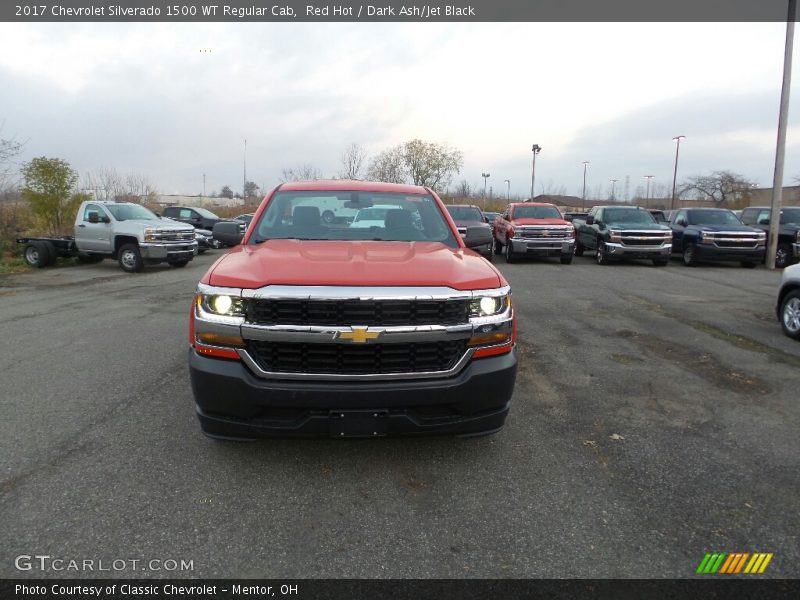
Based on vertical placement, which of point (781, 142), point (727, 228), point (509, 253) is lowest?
point (509, 253)

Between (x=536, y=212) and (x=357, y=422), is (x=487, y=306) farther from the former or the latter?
(x=536, y=212)

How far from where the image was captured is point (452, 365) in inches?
119

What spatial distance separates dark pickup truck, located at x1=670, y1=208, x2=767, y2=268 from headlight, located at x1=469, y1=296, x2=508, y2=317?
16.1 meters

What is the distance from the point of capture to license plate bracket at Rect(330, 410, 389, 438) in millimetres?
2875

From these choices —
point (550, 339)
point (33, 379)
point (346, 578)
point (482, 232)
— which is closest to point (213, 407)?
point (346, 578)

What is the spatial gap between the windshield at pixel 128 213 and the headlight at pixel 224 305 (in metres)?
13.9

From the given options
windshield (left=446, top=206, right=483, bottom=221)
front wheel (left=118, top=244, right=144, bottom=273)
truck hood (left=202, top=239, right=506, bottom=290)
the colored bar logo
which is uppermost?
windshield (left=446, top=206, right=483, bottom=221)

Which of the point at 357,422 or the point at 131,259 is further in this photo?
the point at 131,259

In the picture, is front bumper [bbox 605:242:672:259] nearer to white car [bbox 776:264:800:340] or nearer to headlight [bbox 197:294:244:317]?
white car [bbox 776:264:800:340]

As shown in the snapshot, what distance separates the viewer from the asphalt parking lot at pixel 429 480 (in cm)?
255

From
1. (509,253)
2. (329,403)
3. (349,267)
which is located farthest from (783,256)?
(329,403)

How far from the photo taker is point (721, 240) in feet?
53.6

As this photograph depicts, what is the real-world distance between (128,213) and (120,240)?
847 millimetres

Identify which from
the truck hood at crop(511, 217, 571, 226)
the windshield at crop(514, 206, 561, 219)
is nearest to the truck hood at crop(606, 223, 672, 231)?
the truck hood at crop(511, 217, 571, 226)
